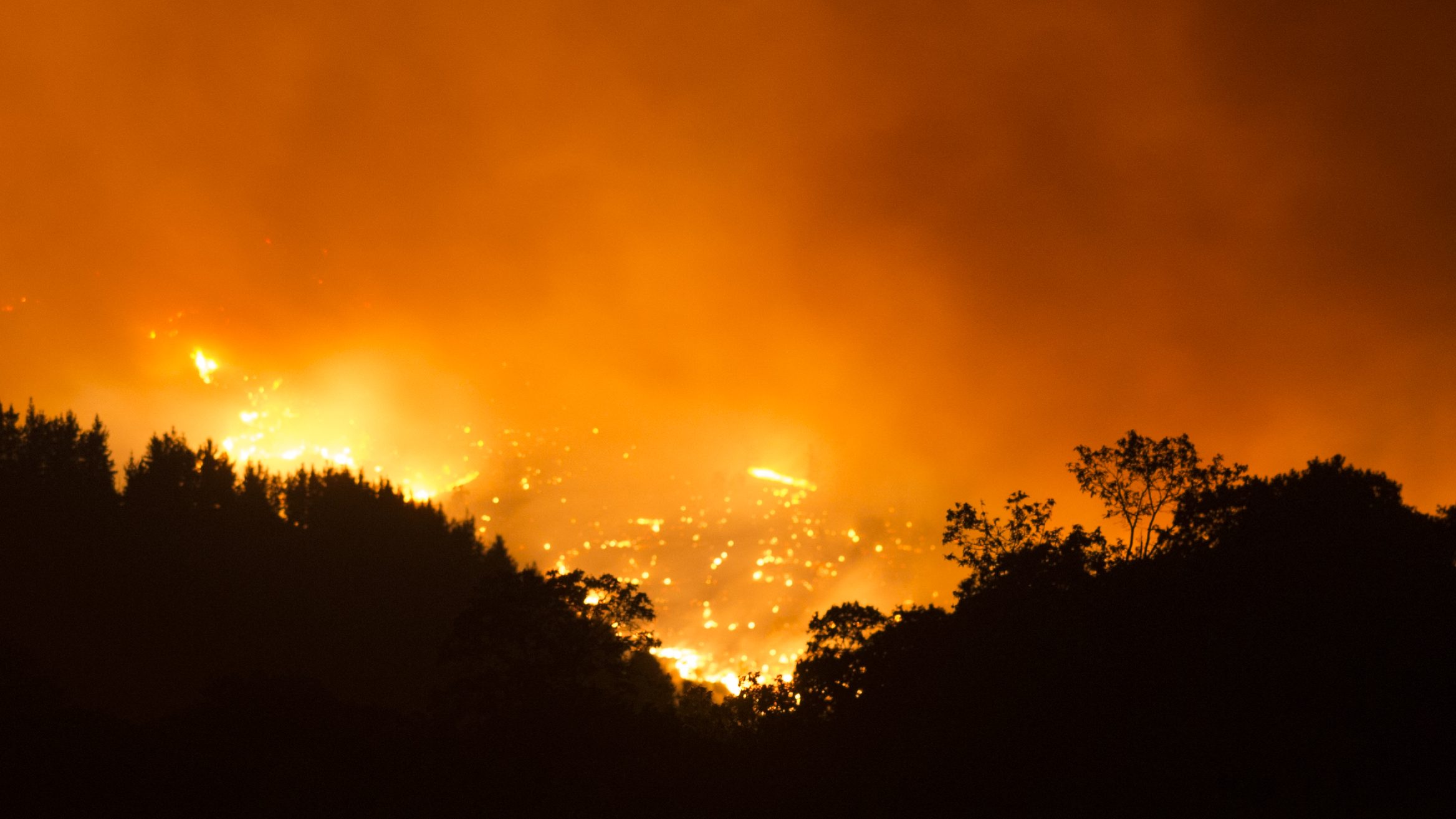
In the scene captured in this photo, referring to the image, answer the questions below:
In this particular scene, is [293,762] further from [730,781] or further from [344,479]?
[344,479]

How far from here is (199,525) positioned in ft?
282

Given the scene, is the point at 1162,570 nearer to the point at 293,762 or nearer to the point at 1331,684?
the point at 1331,684

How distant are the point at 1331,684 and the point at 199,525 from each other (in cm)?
9191

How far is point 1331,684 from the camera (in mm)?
25328

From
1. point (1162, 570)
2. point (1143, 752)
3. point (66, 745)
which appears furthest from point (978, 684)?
point (66, 745)

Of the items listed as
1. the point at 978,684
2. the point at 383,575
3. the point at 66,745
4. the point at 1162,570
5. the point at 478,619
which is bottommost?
the point at 66,745

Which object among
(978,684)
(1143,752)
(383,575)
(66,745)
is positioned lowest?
(66,745)

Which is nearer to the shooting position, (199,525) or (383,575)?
(199,525)

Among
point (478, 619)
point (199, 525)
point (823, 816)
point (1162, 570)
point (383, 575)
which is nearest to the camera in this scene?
A: point (823, 816)

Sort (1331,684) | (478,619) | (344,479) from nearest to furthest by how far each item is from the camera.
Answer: (1331,684), (478,619), (344,479)

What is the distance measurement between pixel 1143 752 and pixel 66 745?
115 ft

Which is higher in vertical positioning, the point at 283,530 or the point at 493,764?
the point at 283,530

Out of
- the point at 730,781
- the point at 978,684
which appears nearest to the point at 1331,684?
the point at 978,684

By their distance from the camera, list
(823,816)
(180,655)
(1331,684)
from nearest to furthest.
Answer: (1331,684), (823,816), (180,655)
